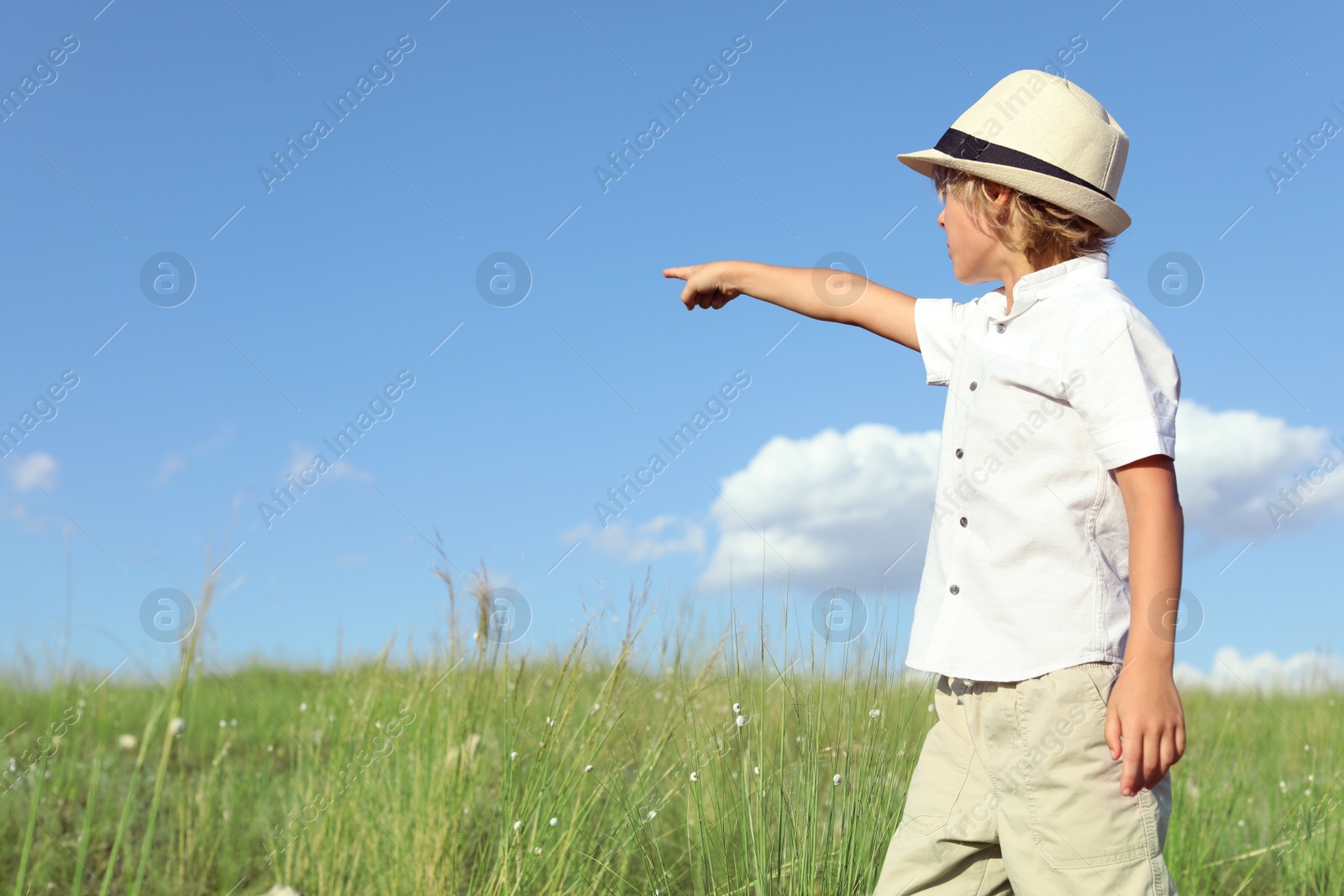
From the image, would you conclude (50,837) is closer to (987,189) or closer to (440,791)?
(440,791)

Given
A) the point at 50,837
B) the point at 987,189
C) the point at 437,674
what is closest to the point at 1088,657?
the point at 987,189

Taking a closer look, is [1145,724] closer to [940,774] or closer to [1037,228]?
[940,774]

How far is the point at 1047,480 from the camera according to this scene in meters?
Answer: 2.04

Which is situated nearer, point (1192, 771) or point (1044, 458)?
point (1044, 458)

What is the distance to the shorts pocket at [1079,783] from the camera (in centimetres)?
190

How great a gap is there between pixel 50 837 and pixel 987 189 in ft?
14.9

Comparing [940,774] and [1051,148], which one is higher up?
[1051,148]

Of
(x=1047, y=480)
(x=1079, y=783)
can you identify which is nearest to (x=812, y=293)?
(x=1047, y=480)

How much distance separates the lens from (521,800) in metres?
3.18

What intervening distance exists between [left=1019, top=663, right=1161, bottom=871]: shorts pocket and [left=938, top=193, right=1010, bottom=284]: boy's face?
0.93 meters

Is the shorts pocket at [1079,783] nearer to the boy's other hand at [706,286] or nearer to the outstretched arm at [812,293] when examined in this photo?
the outstretched arm at [812,293]

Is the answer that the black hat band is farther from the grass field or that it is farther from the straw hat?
the grass field

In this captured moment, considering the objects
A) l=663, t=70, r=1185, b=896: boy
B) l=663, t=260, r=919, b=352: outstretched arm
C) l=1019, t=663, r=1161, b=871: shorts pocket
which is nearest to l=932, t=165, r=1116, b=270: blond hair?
l=663, t=70, r=1185, b=896: boy

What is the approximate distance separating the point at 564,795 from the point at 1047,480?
186 cm
